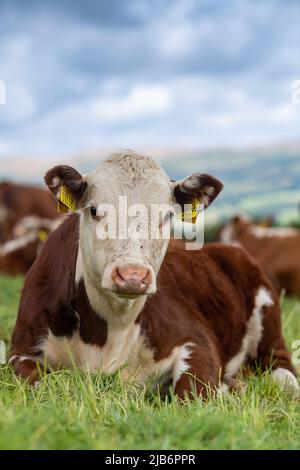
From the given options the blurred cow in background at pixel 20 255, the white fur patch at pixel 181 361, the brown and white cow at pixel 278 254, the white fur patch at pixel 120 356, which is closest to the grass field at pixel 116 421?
the white fur patch at pixel 120 356

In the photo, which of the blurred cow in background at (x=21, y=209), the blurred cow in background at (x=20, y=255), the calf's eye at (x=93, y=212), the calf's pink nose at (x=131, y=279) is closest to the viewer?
the calf's pink nose at (x=131, y=279)

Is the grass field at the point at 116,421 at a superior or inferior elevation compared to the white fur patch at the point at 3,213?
inferior

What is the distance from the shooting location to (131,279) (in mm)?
5297

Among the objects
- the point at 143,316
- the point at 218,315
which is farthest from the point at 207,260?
the point at 143,316

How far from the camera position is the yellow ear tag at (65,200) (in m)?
5.93

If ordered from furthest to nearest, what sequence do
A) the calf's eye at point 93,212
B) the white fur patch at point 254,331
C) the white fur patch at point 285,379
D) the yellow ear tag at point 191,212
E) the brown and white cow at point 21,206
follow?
1. the brown and white cow at point 21,206
2. the white fur patch at point 254,331
3. the white fur patch at point 285,379
4. the yellow ear tag at point 191,212
5. the calf's eye at point 93,212

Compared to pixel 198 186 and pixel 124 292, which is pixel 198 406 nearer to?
pixel 124 292

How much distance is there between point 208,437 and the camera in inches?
170

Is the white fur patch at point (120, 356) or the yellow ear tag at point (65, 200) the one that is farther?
the white fur patch at point (120, 356)

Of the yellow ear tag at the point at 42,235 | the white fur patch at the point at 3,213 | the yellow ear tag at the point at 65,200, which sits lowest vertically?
the yellow ear tag at the point at 42,235

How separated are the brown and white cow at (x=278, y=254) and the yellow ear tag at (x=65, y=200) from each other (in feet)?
35.9

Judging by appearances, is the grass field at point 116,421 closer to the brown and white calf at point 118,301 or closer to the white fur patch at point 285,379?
the brown and white calf at point 118,301
